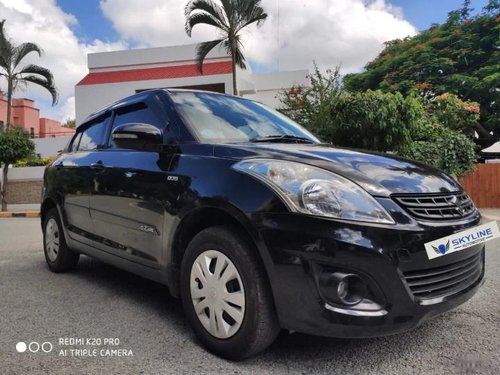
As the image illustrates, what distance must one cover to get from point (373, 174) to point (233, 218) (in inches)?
32.1

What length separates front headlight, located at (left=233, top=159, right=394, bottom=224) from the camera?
229 centimetres

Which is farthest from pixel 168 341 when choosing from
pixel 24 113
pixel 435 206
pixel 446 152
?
pixel 24 113

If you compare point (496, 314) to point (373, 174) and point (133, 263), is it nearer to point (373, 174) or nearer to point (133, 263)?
point (373, 174)

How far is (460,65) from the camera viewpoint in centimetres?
2247

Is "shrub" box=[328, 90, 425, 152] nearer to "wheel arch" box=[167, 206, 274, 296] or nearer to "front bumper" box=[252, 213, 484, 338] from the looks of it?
"wheel arch" box=[167, 206, 274, 296]

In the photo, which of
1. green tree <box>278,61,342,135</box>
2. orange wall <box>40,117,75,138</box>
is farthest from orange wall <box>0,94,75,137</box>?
green tree <box>278,61,342,135</box>

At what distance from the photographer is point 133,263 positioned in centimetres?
342

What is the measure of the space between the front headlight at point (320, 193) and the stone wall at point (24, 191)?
784 inches

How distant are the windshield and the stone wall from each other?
18.6 m

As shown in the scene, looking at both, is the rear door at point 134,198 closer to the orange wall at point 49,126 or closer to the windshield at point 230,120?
the windshield at point 230,120

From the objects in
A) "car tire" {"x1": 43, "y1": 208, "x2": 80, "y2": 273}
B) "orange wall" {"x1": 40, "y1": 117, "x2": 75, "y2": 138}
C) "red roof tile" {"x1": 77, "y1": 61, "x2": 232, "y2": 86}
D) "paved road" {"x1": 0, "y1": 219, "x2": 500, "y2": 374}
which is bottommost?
"paved road" {"x1": 0, "y1": 219, "x2": 500, "y2": 374}

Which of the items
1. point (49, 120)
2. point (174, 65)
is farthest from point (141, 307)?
point (49, 120)

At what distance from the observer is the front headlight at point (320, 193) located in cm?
229

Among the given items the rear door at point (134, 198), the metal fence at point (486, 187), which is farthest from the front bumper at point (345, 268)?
the metal fence at point (486, 187)
